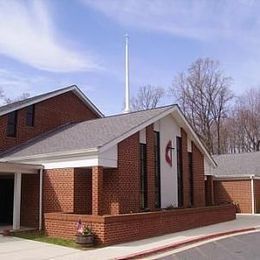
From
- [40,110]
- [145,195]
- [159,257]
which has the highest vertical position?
[40,110]

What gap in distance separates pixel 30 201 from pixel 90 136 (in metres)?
3.80

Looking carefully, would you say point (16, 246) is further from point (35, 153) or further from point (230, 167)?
point (230, 167)

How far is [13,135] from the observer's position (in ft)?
72.5

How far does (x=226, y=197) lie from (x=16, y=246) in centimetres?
2037

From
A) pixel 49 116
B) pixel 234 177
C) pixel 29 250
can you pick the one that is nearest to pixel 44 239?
pixel 29 250

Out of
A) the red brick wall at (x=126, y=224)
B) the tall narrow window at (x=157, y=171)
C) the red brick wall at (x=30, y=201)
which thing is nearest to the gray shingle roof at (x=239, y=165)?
the tall narrow window at (x=157, y=171)

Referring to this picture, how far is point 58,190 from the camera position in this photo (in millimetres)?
17984

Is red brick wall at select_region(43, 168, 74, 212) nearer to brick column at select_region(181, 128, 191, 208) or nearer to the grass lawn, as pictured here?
the grass lawn

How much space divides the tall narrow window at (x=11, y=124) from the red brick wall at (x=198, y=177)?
9.50 meters

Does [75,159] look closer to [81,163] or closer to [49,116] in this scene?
[81,163]

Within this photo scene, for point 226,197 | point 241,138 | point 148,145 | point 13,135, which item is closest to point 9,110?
point 13,135

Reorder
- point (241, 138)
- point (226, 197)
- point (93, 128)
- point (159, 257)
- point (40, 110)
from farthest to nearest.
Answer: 1. point (241, 138)
2. point (226, 197)
3. point (40, 110)
4. point (93, 128)
5. point (159, 257)

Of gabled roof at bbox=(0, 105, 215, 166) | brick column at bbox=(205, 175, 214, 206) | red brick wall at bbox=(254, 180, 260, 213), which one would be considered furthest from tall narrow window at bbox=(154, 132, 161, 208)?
red brick wall at bbox=(254, 180, 260, 213)

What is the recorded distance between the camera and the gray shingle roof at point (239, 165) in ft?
105
